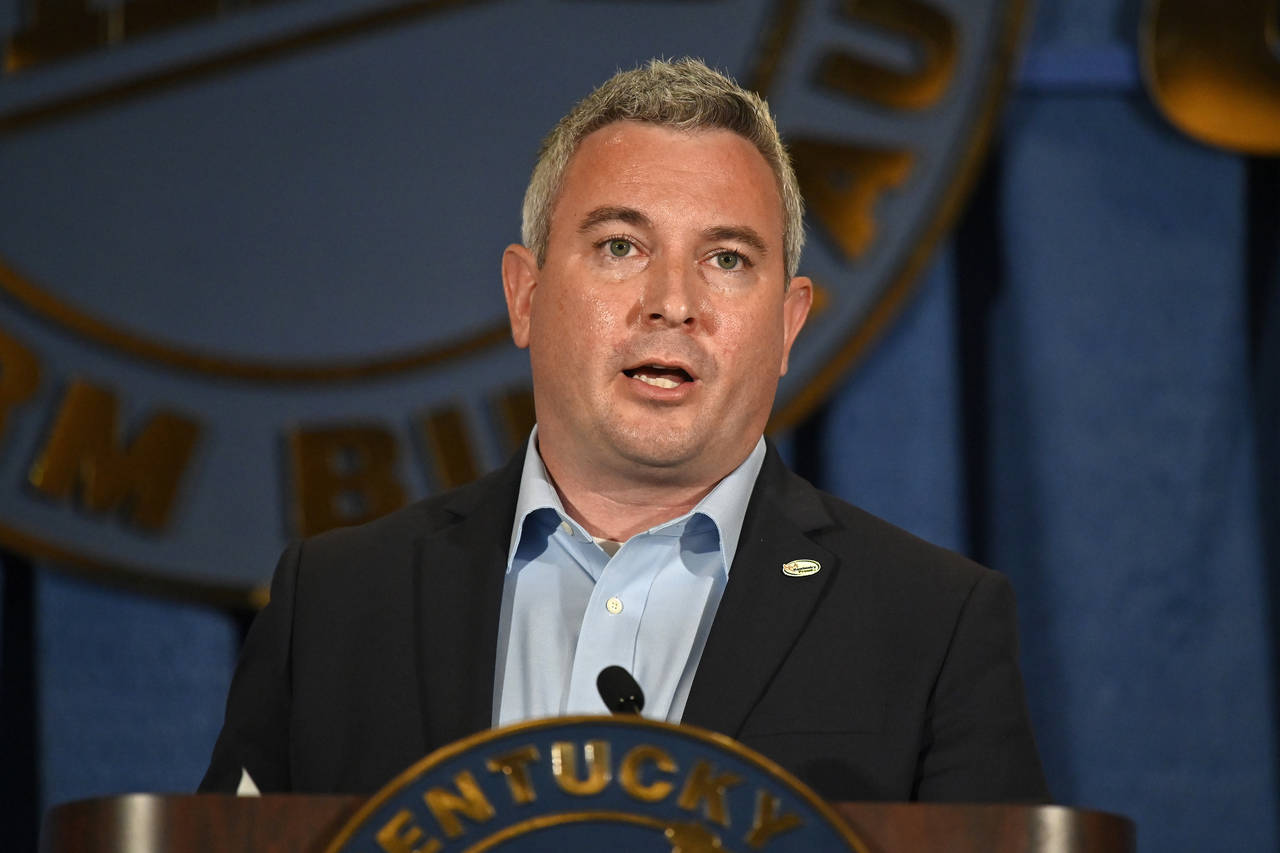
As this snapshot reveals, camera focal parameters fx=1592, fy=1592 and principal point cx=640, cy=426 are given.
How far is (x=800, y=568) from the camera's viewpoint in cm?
134

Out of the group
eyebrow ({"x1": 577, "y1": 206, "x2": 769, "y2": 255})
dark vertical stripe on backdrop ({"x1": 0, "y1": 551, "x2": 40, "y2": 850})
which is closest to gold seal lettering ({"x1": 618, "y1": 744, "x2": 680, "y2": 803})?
eyebrow ({"x1": 577, "y1": 206, "x2": 769, "y2": 255})

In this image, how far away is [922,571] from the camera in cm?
135

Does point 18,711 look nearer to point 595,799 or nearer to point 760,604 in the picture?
point 760,604

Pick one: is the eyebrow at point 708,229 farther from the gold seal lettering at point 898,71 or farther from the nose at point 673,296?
the gold seal lettering at point 898,71

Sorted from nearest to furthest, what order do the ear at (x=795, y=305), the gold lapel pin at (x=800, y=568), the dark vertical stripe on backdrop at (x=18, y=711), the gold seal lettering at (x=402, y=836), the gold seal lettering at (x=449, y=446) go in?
1. the gold seal lettering at (x=402, y=836)
2. the gold lapel pin at (x=800, y=568)
3. the ear at (x=795, y=305)
4. the dark vertical stripe on backdrop at (x=18, y=711)
5. the gold seal lettering at (x=449, y=446)

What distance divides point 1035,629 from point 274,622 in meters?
1.67

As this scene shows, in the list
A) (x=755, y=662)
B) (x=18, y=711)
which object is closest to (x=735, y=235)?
(x=755, y=662)

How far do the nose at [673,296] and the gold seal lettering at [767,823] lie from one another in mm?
589

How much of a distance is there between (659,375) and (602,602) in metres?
0.20

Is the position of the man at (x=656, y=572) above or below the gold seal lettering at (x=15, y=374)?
below

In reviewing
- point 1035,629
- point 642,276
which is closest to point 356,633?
point 642,276

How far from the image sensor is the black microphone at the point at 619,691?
0.96 m

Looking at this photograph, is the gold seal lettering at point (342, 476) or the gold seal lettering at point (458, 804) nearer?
the gold seal lettering at point (458, 804)

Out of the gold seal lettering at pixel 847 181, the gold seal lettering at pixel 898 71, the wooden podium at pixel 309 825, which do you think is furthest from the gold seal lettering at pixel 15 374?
the wooden podium at pixel 309 825
